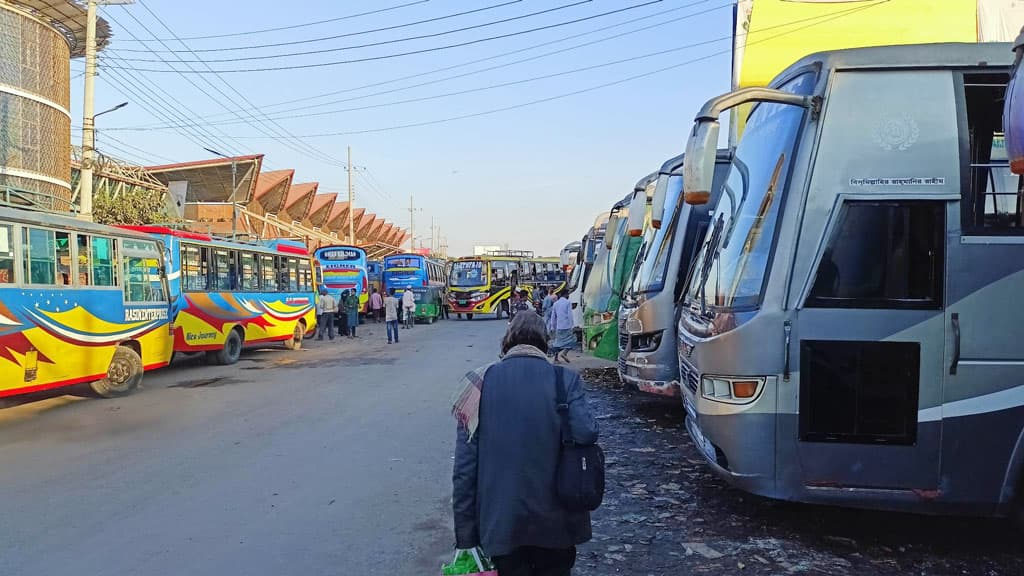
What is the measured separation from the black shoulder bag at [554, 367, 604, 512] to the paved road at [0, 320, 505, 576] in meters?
2.05

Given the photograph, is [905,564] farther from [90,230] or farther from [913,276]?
[90,230]

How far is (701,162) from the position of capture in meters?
4.31

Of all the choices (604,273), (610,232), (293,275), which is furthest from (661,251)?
(293,275)

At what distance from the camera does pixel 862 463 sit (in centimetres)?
443

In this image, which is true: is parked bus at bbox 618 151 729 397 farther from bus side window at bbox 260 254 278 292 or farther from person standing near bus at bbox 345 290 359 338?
person standing near bus at bbox 345 290 359 338

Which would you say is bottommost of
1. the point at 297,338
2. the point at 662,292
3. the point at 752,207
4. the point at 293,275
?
the point at 297,338

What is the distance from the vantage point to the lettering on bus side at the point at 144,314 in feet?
38.8

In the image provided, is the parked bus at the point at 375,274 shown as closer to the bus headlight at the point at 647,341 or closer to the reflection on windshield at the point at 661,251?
the reflection on windshield at the point at 661,251

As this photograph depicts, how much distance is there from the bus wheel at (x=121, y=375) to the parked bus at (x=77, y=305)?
0.05ft

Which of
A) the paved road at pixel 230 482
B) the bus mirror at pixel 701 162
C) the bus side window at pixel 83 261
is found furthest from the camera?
the bus side window at pixel 83 261

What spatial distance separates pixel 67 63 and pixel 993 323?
49.7 meters

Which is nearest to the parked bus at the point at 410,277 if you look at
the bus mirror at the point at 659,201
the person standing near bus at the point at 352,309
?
the person standing near bus at the point at 352,309

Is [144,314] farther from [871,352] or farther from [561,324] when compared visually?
[871,352]

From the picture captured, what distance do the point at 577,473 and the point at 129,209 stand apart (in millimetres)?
34317
